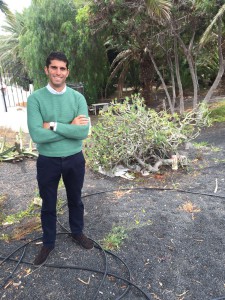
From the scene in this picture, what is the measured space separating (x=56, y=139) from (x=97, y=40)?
418 inches

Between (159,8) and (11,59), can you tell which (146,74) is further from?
(11,59)

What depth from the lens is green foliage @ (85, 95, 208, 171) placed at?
199 inches

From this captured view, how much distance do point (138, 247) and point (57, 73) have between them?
1935mm

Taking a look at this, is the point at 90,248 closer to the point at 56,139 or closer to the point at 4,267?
the point at 4,267

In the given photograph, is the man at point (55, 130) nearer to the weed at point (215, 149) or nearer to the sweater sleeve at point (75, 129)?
the sweater sleeve at point (75, 129)

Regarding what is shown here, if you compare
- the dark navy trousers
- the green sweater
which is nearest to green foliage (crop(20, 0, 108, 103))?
the green sweater

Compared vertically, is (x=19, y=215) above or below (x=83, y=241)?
below

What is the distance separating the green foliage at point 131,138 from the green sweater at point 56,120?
2.24m

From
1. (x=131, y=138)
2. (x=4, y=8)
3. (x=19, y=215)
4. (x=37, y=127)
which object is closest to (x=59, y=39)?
(x=4, y=8)

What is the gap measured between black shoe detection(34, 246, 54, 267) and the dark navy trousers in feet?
0.15

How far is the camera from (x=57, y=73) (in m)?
2.63

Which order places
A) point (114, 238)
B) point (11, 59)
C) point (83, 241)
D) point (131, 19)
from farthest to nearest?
point (11, 59) < point (131, 19) < point (114, 238) < point (83, 241)

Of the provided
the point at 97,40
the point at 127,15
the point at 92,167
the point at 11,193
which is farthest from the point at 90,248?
the point at 97,40

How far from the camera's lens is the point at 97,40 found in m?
12.3
